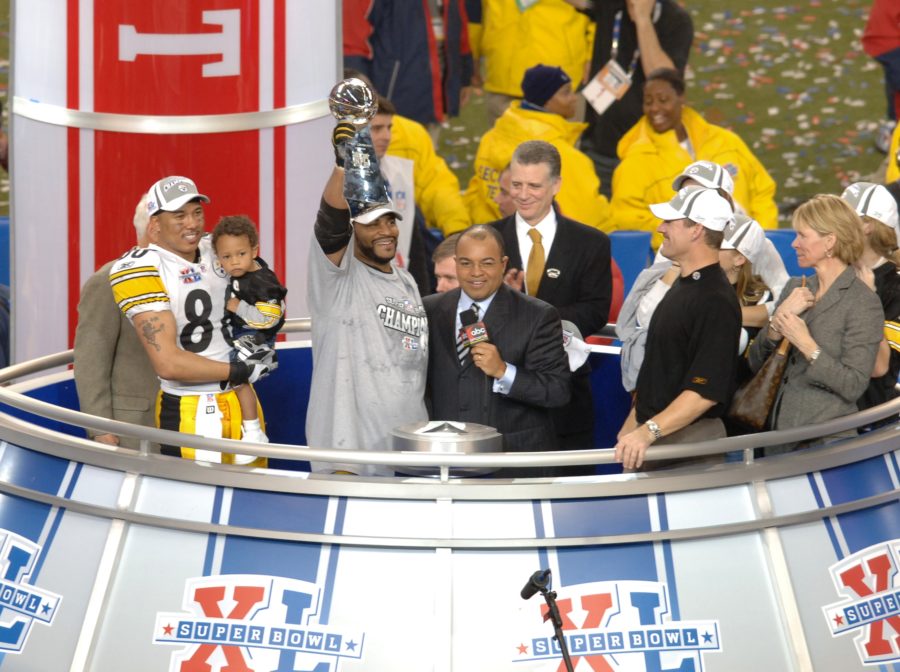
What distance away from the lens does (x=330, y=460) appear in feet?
21.5

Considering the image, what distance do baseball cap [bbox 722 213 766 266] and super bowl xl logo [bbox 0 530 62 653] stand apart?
12.2ft

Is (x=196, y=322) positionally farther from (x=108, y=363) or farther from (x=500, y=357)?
(x=500, y=357)

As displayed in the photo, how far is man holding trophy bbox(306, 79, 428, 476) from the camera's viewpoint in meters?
7.39

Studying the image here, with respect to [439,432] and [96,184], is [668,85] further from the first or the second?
[439,432]

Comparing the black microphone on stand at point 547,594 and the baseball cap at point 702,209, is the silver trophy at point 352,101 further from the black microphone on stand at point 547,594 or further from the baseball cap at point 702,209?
the black microphone on stand at point 547,594

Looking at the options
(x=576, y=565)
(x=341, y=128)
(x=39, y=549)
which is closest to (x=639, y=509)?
(x=576, y=565)

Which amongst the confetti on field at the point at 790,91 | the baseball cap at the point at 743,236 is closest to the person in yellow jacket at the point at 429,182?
the baseball cap at the point at 743,236

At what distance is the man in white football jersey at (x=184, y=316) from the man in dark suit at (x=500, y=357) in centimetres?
89

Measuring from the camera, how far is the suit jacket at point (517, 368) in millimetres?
7594

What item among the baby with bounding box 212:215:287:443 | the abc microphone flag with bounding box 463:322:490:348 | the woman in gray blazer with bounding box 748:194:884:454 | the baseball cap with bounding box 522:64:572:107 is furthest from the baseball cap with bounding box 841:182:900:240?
the baseball cap with bounding box 522:64:572:107

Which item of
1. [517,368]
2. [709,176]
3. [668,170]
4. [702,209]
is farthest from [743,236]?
[668,170]

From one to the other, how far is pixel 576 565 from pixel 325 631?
1.10 meters

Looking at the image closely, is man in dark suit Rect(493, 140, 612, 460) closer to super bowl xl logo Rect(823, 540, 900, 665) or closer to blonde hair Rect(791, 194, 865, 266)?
blonde hair Rect(791, 194, 865, 266)

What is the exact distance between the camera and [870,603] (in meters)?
7.15
